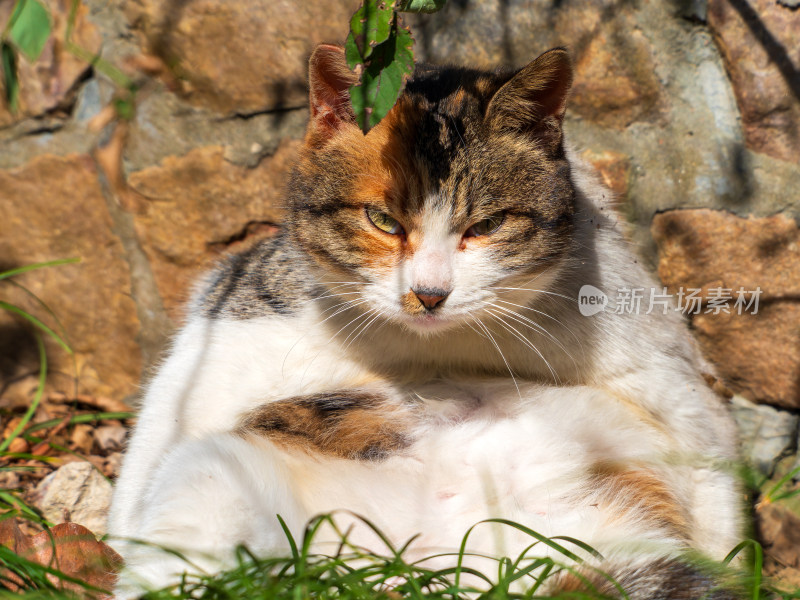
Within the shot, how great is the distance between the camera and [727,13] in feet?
8.19

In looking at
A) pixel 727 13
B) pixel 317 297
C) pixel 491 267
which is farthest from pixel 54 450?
pixel 727 13

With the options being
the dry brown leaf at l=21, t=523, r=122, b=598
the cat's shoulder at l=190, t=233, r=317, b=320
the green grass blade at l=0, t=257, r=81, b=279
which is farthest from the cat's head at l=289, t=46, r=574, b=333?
the green grass blade at l=0, t=257, r=81, b=279

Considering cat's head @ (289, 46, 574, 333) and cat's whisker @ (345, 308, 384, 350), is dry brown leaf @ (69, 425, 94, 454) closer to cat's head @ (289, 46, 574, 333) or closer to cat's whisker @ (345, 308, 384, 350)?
cat's whisker @ (345, 308, 384, 350)

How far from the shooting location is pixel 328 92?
6.64 ft

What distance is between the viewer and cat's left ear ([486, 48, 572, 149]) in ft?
6.18

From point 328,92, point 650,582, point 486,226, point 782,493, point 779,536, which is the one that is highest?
point 328,92

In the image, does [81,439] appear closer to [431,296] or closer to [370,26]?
[431,296]

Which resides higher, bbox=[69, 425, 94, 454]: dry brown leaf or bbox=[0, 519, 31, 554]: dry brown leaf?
bbox=[0, 519, 31, 554]: dry brown leaf

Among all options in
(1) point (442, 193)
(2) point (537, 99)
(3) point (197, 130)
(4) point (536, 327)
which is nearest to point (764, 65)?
(2) point (537, 99)

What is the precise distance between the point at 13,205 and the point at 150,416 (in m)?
1.25

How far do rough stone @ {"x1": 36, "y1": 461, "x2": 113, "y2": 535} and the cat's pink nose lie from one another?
4.63 ft

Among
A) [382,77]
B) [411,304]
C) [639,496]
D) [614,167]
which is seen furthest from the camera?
[614,167]

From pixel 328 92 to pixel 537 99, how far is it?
55cm

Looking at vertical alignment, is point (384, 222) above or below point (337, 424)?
above
